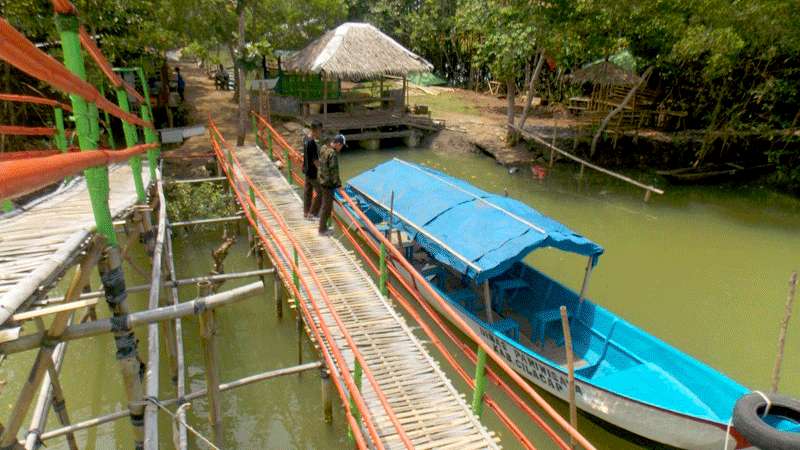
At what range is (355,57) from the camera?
721 inches

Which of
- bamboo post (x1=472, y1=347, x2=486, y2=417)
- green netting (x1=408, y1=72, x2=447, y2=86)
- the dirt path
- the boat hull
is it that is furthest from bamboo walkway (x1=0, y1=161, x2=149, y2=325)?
green netting (x1=408, y1=72, x2=447, y2=86)

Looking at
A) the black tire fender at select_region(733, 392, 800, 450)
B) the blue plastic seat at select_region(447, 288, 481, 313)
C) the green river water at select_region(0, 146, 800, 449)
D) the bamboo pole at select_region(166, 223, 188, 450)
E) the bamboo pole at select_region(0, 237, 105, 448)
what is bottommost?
the green river water at select_region(0, 146, 800, 449)

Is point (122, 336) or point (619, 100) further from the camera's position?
point (619, 100)

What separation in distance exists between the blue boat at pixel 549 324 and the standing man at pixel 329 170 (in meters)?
1.39

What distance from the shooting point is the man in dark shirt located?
7994 mm

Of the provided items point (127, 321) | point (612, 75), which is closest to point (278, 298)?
point (127, 321)

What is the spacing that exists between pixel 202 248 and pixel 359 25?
11797 millimetres

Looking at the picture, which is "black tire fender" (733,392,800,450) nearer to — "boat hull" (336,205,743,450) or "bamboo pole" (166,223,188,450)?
"boat hull" (336,205,743,450)

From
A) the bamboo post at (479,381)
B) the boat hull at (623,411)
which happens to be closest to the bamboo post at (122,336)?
the bamboo post at (479,381)

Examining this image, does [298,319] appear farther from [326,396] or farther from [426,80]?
[426,80]

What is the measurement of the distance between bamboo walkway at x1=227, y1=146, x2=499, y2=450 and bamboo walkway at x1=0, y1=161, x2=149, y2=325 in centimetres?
263

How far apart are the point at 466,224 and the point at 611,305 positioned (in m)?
3.96

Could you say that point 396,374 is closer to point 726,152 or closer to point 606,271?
point 606,271

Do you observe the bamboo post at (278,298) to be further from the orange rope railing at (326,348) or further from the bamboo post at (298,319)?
the bamboo post at (298,319)
